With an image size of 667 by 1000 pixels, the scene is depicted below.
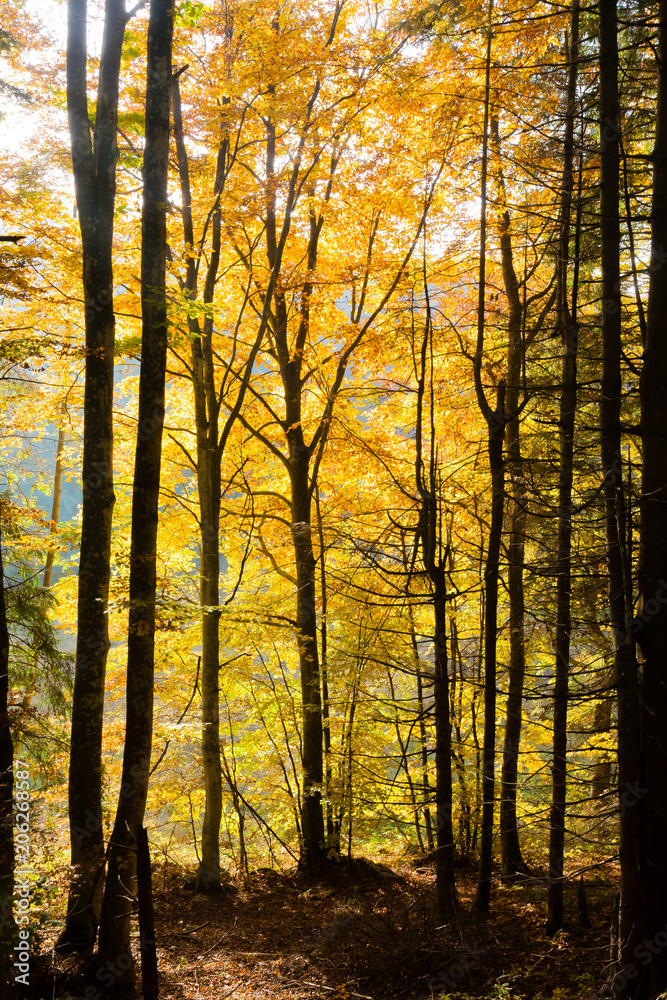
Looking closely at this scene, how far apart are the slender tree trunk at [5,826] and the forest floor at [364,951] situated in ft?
2.45

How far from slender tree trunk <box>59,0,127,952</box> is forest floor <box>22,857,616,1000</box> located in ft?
4.83

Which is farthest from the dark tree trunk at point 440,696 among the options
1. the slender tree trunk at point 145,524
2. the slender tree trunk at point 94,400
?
the slender tree trunk at point 94,400

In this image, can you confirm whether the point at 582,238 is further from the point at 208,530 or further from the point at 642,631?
the point at 208,530

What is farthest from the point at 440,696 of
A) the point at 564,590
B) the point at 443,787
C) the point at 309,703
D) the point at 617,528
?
the point at 309,703

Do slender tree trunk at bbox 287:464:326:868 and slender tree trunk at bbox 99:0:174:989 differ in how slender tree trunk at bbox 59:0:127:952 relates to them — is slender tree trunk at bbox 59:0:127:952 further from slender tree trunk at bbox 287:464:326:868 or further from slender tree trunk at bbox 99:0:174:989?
slender tree trunk at bbox 287:464:326:868

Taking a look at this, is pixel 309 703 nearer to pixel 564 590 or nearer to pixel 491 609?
pixel 491 609

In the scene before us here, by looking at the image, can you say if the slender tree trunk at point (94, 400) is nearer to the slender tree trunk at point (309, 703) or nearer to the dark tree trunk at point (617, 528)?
the slender tree trunk at point (309, 703)

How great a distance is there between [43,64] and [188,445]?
6.30m

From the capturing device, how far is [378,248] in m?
9.50

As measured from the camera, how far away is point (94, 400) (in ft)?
19.6

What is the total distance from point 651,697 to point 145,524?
4.38 metres

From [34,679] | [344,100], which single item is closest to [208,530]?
[34,679]

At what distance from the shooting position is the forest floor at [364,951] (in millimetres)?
5031

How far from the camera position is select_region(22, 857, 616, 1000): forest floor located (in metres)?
5.03
